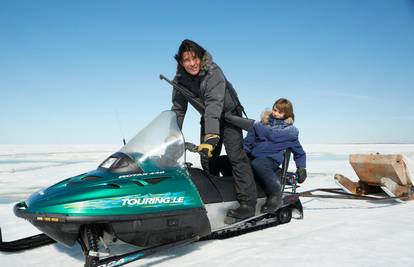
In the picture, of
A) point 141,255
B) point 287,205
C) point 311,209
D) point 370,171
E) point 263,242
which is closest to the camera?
point 141,255

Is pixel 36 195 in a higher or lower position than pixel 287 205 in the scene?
higher

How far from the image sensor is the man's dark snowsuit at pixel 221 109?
11.2 ft

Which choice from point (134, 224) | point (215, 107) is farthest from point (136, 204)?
point (215, 107)

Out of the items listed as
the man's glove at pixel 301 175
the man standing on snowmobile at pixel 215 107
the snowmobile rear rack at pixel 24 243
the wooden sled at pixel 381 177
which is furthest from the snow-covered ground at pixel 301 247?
the wooden sled at pixel 381 177

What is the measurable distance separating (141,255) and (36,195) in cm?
93

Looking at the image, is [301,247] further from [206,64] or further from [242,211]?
[206,64]

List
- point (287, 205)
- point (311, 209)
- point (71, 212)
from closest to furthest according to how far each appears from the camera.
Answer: point (71, 212) < point (287, 205) < point (311, 209)

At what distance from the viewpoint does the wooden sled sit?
595 centimetres

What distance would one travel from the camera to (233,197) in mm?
3756

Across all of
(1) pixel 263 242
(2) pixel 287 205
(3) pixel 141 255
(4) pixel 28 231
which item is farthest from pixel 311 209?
(4) pixel 28 231

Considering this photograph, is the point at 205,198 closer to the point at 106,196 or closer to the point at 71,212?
the point at 106,196

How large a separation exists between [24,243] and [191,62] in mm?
2291

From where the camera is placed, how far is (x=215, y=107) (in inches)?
135

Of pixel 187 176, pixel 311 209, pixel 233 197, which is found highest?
pixel 187 176
